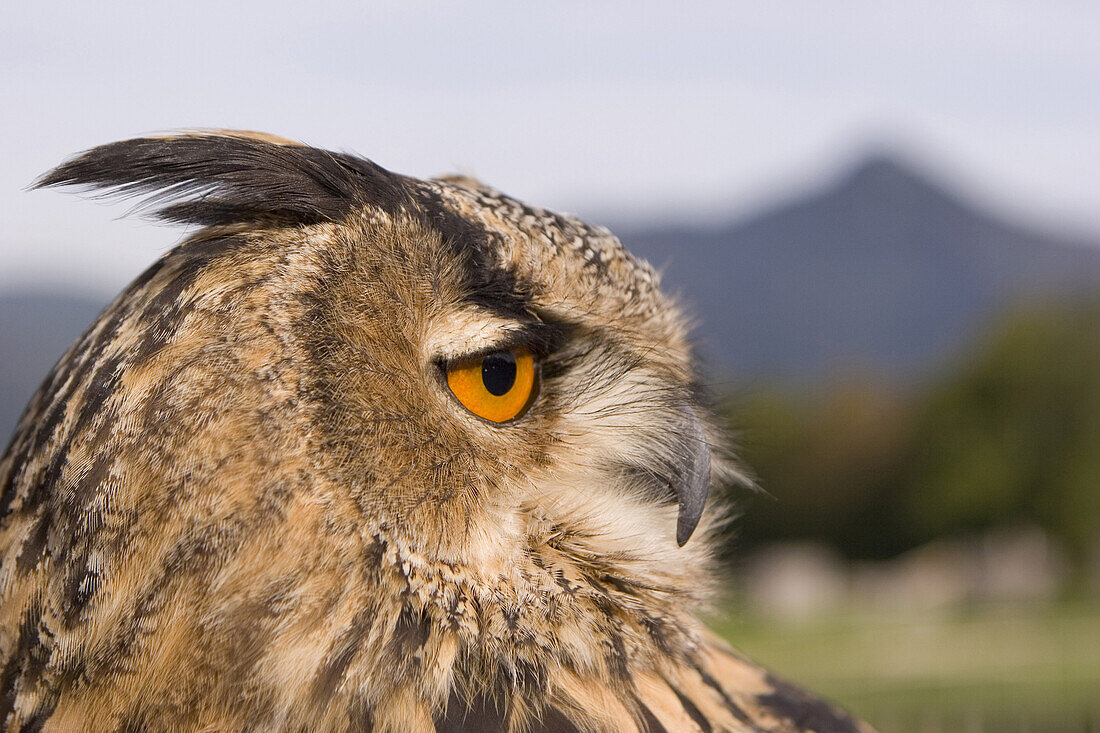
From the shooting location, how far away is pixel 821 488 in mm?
30156

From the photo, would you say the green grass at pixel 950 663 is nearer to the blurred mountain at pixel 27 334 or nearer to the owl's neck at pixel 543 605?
the owl's neck at pixel 543 605

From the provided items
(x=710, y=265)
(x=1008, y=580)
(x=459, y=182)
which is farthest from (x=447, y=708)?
(x=710, y=265)

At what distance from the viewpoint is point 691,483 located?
1.65m

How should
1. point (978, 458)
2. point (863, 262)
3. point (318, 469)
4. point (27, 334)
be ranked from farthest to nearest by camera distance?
point (863, 262)
point (27, 334)
point (978, 458)
point (318, 469)

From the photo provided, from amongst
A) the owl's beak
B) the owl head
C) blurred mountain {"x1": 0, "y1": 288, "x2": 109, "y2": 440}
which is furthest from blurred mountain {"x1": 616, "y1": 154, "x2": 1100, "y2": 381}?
the owl head

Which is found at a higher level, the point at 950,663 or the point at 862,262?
the point at 950,663

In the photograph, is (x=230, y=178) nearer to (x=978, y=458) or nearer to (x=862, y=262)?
(x=978, y=458)

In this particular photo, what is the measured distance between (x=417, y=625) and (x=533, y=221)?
2.09ft

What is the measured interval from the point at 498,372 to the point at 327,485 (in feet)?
0.99

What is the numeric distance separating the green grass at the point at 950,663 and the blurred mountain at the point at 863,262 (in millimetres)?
119561

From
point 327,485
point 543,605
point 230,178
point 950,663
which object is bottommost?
point 950,663

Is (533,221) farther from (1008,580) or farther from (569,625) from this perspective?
(1008,580)

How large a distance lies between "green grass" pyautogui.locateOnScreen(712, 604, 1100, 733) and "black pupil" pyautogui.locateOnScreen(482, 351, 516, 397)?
84.1 inches

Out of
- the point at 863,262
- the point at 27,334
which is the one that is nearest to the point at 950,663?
the point at 27,334
